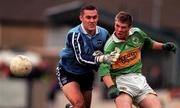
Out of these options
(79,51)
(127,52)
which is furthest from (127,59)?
(79,51)

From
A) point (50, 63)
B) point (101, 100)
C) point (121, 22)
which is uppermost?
point (121, 22)

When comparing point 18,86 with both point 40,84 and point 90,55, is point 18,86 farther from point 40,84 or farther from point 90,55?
point 90,55

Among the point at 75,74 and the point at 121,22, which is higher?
the point at 121,22

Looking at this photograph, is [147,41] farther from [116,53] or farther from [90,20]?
[90,20]

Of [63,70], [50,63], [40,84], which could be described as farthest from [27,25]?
[63,70]

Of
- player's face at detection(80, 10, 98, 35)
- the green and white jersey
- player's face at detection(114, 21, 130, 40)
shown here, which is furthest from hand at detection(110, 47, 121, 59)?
player's face at detection(80, 10, 98, 35)

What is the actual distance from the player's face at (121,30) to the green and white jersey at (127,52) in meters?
0.06

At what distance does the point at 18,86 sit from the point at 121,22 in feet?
43.3

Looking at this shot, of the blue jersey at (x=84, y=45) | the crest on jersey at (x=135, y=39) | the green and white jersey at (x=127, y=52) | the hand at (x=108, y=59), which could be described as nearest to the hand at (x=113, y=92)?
the green and white jersey at (x=127, y=52)

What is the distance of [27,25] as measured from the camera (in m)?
46.3

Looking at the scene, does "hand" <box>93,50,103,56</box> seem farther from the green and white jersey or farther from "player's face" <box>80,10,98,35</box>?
"player's face" <box>80,10,98,35</box>

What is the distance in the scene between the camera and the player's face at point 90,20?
36.1 ft

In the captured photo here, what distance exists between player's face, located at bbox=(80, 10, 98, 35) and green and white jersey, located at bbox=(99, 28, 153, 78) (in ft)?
1.29

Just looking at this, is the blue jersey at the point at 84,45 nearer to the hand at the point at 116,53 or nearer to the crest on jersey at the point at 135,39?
the hand at the point at 116,53
